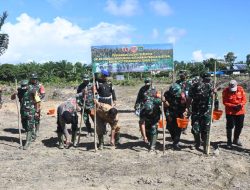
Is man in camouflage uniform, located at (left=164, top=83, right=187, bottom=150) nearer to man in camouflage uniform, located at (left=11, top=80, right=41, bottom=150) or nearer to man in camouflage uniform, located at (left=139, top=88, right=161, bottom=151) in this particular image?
man in camouflage uniform, located at (left=139, top=88, right=161, bottom=151)

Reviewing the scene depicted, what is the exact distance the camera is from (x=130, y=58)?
16.6 meters

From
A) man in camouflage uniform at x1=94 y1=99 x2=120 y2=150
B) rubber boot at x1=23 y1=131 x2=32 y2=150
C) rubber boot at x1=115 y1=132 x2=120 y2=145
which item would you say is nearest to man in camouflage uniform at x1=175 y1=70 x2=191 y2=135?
man in camouflage uniform at x1=94 y1=99 x2=120 y2=150

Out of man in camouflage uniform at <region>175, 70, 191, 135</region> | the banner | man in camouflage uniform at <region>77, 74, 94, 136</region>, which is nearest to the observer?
man in camouflage uniform at <region>175, 70, 191, 135</region>

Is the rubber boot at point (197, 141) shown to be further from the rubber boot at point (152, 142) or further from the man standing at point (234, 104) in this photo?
the rubber boot at point (152, 142)

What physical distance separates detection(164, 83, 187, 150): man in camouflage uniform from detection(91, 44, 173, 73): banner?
22.3 ft

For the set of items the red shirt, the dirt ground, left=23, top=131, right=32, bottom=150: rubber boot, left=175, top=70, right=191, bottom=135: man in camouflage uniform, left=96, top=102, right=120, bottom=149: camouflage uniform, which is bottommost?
the dirt ground

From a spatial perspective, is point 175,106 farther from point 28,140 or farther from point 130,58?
point 130,58

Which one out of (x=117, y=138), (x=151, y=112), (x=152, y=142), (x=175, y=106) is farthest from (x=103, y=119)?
(x=175, y=106)

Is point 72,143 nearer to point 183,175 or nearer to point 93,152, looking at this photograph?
point 93,152

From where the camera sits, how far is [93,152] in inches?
376

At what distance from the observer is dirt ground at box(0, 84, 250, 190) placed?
712 centimetres

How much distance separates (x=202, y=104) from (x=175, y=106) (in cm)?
68

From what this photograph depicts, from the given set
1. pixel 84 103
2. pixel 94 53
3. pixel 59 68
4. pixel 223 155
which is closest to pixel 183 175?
pixel 223 155

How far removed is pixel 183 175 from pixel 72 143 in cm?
373
